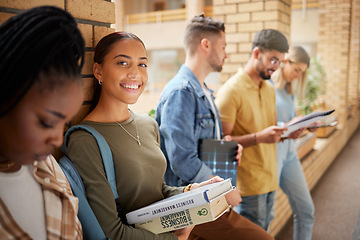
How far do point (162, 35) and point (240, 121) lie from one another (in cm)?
1706

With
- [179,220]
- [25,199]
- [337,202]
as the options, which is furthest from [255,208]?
[337,202]

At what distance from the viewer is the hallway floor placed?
11.9 feet

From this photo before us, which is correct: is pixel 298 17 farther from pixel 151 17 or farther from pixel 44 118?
pixel 44 118

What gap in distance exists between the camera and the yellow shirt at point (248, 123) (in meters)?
2.38

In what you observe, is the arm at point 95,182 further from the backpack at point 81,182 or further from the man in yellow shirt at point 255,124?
the man in yellow shirt at point 255,124

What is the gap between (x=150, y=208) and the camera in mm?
1197

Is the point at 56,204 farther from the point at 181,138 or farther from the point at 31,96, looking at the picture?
the point at 181,138

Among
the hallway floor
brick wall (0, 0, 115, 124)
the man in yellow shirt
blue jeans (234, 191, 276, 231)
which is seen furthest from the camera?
the hallway floor

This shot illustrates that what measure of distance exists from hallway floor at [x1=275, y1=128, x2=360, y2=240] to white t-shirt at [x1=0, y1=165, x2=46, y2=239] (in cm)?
227

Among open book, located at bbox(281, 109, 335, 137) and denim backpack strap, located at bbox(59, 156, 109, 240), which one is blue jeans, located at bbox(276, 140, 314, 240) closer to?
open book, located at bbox(281, 109, 335, 137)

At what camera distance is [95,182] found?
3.74 ft

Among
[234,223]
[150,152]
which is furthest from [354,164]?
[150,152]

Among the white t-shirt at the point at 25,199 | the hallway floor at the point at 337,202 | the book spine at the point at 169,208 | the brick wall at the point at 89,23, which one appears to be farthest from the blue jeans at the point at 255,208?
the white t-shirt at the point at 25,199

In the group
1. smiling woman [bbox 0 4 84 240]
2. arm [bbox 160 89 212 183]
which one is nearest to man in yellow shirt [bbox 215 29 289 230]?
arm [bbox 160 89 212 183]
